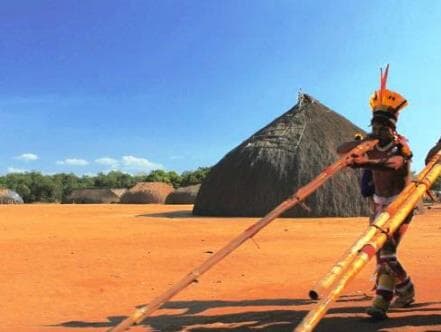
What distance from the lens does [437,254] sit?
339 inches

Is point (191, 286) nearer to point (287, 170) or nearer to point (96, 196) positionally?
point (287, 170)

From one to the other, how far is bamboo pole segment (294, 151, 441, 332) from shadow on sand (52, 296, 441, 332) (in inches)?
47.3

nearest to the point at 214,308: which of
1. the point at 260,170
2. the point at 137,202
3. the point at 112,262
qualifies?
the point at 112,262

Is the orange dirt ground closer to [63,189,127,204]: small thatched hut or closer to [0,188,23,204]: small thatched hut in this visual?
[63,189,127,204]: small thatched hut

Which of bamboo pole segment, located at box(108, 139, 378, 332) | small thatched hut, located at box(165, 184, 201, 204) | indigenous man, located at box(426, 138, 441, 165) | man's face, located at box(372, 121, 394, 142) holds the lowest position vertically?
bamboo pole segment, located at box(108, 139, 378, 332)

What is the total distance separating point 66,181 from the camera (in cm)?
7050

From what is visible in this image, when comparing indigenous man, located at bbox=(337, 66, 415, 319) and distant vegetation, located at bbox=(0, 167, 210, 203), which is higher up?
distant vegetation, located at bbox=(0, 167, 210, 203)

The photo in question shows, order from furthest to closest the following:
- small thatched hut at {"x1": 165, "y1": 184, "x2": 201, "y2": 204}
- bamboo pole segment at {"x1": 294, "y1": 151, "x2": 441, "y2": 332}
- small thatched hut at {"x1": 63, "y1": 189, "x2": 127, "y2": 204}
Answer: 1. small thatched hut at {"x1": 63, "y1": 189, "x2": 127, "y2": 204}
2. small thatched hut at {"x1": 165, "y1": 184, "x2": 201, "y2": 204}
3. bamboo pole segment at {"x1": 294, "y1": 151, "x2": 441, "y2": 332}

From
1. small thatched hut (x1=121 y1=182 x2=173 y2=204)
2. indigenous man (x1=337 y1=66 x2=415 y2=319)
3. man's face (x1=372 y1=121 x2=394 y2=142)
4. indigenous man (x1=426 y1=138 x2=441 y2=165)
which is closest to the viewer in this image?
indigenous man (x1=426 y1=138 x2=441 y2=165)

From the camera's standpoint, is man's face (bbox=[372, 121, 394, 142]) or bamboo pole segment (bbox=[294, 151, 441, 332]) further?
man's face (bbox=[372, 121, 394, 142])

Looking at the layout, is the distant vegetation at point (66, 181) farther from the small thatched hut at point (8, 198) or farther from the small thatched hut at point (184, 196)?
the small thatched hut at point (184, 196)

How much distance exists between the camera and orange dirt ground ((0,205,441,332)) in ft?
15.0

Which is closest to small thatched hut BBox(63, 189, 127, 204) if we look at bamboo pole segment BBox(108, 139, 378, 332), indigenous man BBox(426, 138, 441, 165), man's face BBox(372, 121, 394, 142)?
man's face BBox(372, 121, 394, 142)

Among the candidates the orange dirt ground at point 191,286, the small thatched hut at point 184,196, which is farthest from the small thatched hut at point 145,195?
the orange dirt ground at point 191,286
